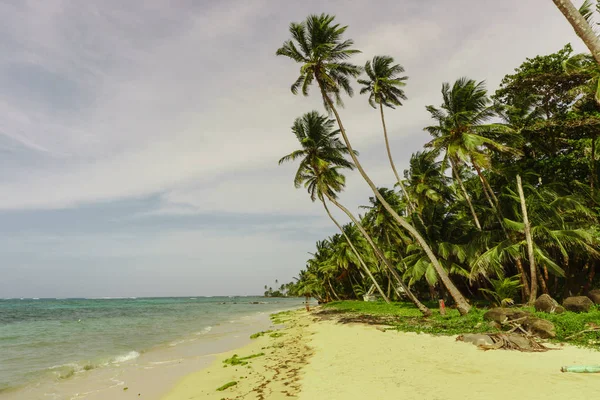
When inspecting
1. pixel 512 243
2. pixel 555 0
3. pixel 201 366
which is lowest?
pixel 201 366

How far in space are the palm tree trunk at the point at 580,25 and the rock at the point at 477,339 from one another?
8.83 m

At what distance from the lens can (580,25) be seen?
5.32 meters

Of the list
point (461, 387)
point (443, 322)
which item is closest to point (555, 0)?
point (461, 387)

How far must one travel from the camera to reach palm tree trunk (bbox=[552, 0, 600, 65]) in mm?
5301

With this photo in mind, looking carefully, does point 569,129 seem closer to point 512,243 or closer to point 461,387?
point 512,243

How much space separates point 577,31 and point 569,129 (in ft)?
51.1

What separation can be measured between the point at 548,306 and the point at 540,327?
434 centimetres

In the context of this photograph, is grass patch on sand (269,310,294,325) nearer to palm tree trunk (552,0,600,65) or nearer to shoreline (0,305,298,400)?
shoreline (0,305,298,400)

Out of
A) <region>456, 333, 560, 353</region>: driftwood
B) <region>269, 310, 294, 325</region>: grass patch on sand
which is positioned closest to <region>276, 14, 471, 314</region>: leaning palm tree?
<region>456, 333, 560, 353</region>: driftwood

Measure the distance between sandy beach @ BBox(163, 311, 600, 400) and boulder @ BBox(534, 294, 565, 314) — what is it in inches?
220

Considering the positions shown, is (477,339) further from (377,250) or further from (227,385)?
(377,250)

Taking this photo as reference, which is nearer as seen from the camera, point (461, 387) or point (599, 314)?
point (461, 387)

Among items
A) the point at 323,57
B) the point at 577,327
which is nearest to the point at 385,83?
the point at 323,57

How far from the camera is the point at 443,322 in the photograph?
1530 cm
